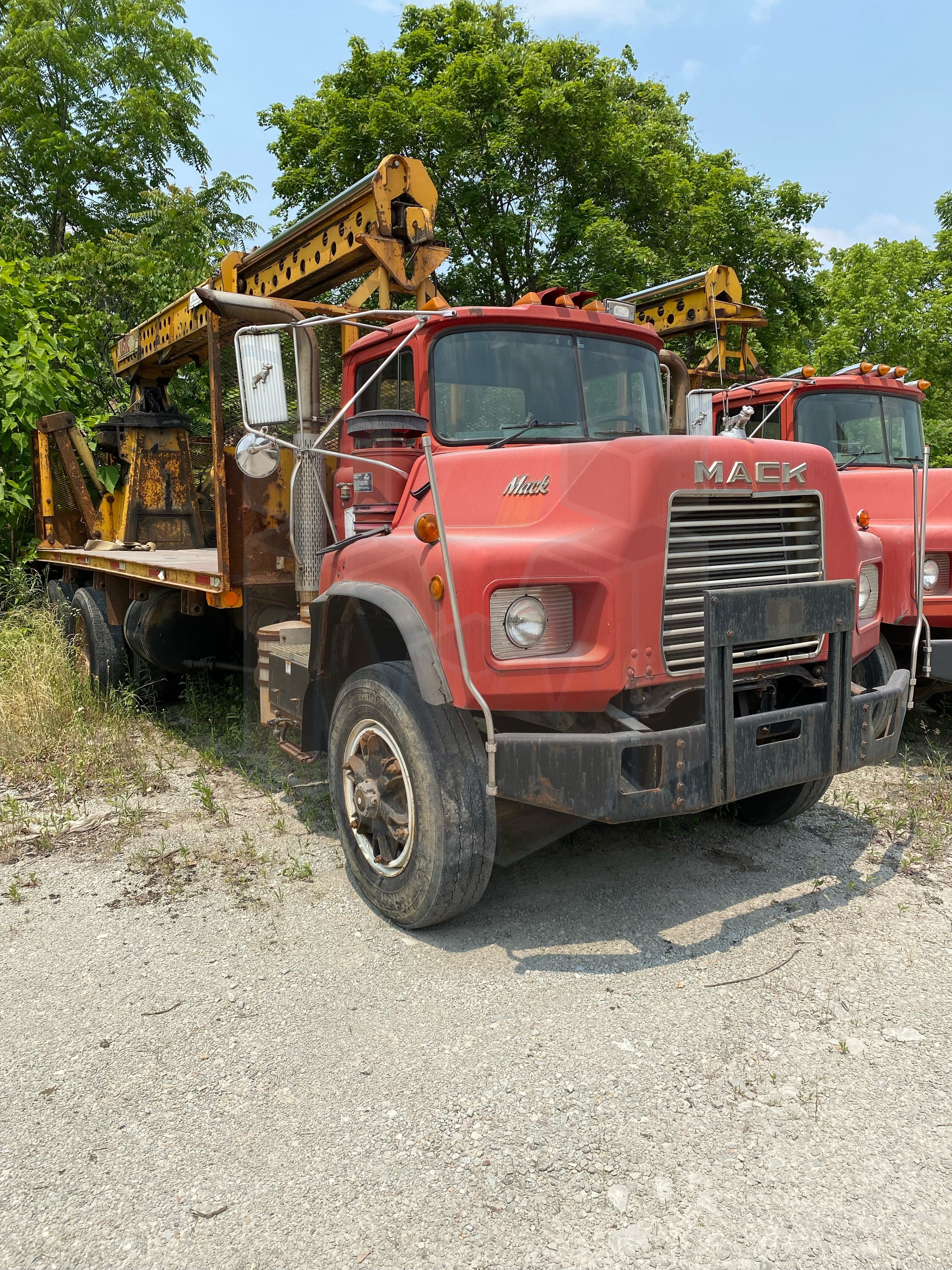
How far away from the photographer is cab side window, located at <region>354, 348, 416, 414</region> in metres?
4.38

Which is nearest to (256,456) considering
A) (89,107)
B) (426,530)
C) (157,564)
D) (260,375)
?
(260,375)

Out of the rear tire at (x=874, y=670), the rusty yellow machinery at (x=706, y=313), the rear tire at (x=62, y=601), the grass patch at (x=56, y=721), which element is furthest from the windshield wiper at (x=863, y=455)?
the rear tire at (x=62, y=601)

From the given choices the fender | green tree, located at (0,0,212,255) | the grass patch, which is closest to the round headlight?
the fender

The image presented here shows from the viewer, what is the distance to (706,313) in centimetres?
734

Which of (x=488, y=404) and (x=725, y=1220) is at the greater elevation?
(x=488, y=404)

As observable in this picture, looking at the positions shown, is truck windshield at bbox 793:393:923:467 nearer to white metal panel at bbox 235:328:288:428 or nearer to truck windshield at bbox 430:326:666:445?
truck windshield at bbox 430:326:666:445

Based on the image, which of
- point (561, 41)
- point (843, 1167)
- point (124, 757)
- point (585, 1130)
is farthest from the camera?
point (561, 41)

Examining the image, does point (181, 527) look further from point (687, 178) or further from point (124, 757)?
point (687, 178)

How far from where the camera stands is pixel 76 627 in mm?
8461

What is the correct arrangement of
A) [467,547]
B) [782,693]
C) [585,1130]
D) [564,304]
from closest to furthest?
[585,1130]
[467,547]
[782,693]
[564,304]

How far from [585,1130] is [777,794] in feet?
8.14

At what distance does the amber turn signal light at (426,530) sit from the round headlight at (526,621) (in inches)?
16.1

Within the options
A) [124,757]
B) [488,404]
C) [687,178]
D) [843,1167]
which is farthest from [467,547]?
[687,178]

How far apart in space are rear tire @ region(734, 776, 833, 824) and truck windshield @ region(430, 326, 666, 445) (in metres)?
1.85
